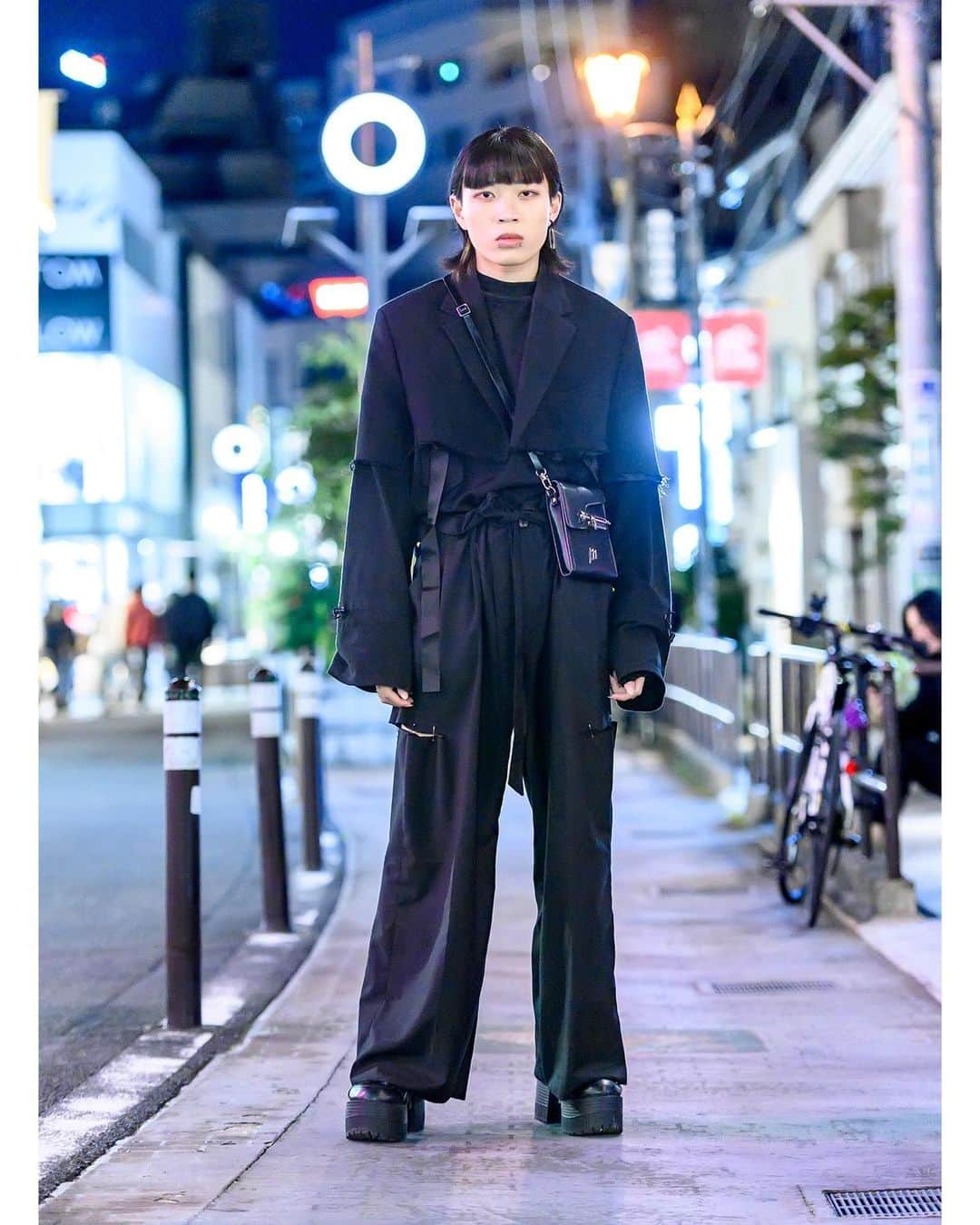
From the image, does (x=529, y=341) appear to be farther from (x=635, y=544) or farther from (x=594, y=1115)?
(x=594, y=1115)

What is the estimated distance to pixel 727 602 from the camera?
3381 centimetres

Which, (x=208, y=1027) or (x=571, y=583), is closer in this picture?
(x=571, y=583)

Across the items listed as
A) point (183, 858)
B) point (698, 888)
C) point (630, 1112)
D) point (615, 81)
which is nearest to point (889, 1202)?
point (630, 1112)

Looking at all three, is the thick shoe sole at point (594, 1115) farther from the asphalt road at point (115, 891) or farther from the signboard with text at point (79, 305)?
Answer: the signboard with text at point (79, 305)

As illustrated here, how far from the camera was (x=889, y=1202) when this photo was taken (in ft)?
12.2

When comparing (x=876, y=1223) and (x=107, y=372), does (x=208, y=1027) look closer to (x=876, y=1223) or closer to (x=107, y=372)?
(x=876, y=1223)

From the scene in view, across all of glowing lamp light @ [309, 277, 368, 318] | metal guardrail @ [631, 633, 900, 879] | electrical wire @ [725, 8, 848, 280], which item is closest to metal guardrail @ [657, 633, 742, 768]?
metal guardrail @ [631, 633, 900, 879]

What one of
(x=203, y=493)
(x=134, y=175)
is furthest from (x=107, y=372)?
(x=203, y=493)

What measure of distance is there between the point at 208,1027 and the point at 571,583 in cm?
239

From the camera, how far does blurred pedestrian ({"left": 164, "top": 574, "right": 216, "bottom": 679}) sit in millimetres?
25078

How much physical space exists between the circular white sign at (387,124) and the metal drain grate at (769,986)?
35.9 feet

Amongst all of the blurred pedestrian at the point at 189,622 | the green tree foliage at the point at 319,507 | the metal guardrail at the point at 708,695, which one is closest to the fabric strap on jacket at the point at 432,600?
the green tree foliage at the point at 319,507

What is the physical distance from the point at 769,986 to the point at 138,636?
21.9 m

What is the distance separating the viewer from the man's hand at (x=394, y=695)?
4016 millimetres
